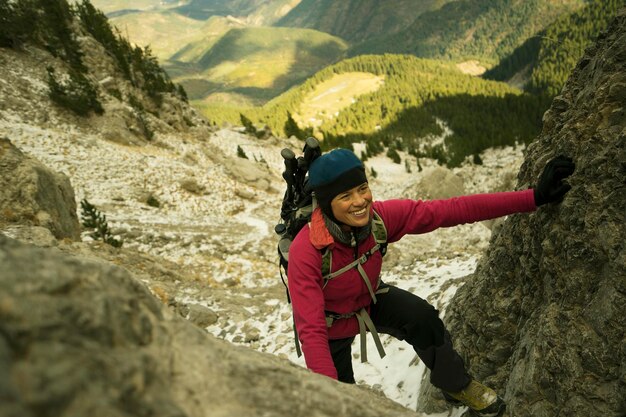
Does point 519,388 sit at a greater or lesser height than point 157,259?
greater

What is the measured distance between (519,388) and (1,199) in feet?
29.0

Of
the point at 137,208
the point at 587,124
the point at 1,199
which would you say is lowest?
the point at 137,208

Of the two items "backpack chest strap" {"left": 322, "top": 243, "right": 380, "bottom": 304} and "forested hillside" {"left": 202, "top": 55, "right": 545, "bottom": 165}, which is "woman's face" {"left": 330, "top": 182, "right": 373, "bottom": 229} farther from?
"forested hillside" {"left": 202, "top": 55, "right": 545, "bottom": 165}

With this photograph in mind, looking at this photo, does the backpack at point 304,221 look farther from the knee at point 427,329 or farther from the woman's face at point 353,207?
the knee at point 427,329

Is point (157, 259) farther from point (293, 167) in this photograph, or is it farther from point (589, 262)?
point (589, 262)

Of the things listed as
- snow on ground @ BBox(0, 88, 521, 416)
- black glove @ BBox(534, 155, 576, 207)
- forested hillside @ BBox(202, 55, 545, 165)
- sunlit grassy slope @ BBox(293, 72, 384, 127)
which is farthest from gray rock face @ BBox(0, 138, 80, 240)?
sunlit grassy slope @ BBox(293, 72, 384, 127)

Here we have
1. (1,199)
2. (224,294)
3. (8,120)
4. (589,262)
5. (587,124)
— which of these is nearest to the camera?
(589,262)

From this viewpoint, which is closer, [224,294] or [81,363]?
[81,363]

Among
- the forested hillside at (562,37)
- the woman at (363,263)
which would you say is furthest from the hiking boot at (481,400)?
the forested hillside at (562,37)

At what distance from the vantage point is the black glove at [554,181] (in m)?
2.83

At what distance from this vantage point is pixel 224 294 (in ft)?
31.5

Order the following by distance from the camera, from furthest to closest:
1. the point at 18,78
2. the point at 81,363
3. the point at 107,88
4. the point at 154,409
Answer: the point at 107,88 < the point at 18,78 < the point at 154,409 < the point at 81,363

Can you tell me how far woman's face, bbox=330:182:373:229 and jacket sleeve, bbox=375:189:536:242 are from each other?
37 cm

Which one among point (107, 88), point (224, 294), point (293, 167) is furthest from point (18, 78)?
point (293, 167)
